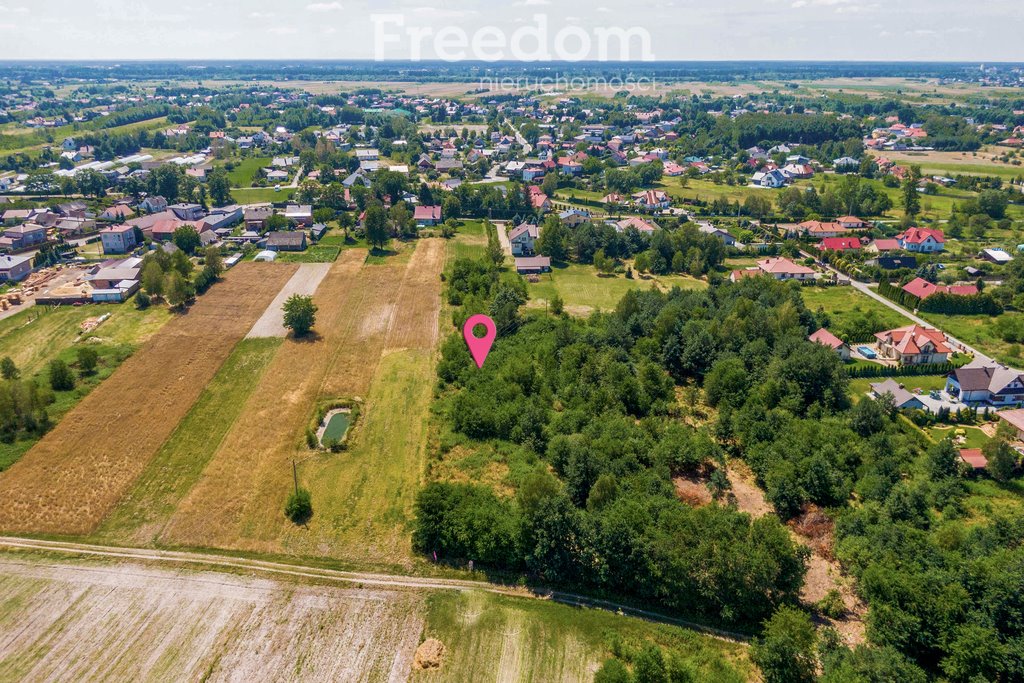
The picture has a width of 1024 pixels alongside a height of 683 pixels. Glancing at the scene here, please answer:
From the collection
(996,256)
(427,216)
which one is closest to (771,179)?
(996,256)

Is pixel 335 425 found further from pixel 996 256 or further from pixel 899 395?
pixel 996 256

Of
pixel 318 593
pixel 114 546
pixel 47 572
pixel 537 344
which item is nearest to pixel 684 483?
pixel 537 344

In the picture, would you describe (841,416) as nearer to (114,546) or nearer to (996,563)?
(996,563)

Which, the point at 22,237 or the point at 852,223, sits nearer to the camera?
the point at 22,237

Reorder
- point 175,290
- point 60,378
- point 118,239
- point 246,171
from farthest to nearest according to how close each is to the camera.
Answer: point 246,171 → point 118,239 → point 175,290 → point 60,378

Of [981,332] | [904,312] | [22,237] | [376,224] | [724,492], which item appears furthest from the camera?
[376,224]

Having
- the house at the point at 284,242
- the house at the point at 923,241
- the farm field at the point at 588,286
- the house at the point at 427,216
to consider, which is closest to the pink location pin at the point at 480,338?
the farm field at the point at 588,286

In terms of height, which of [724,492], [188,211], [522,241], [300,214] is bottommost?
[724,492]

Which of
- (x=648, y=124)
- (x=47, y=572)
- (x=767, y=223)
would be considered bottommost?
(x=47, y=572)
